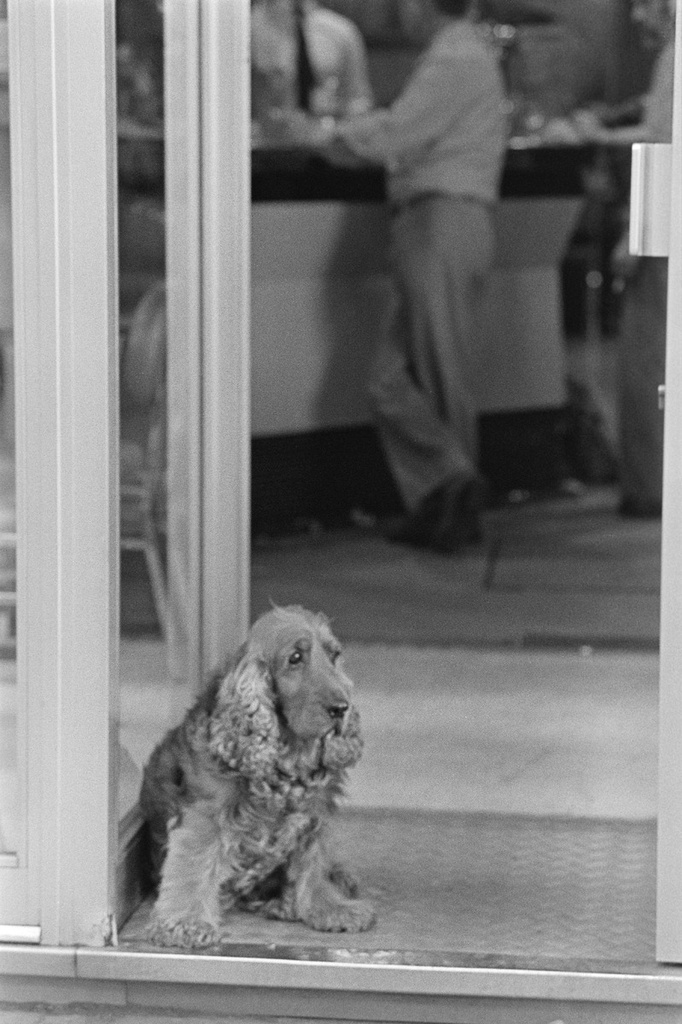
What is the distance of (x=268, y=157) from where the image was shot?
759 cm

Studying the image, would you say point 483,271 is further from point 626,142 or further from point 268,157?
point 626,142

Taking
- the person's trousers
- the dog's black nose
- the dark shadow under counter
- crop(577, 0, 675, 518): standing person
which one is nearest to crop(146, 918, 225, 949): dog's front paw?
the dog's black nose

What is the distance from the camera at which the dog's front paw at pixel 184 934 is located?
341 cm

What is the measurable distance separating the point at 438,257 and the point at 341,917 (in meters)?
4.39

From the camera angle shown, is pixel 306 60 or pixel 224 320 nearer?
pixel 224 320

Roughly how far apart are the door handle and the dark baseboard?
4300 mm

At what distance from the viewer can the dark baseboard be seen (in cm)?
758

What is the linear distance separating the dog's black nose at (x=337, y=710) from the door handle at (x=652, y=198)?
91 cm

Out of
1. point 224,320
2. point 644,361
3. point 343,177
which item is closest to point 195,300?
point 224,320

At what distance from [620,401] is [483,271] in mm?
810

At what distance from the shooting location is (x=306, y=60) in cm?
979

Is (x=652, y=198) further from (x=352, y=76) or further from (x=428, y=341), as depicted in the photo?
(x=352, y=76)

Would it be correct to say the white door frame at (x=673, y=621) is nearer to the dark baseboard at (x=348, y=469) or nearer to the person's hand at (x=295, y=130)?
the dark baseboard at (x=348, y=469)

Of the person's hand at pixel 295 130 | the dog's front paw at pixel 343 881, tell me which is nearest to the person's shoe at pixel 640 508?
the person's hand at pixel 295 130
